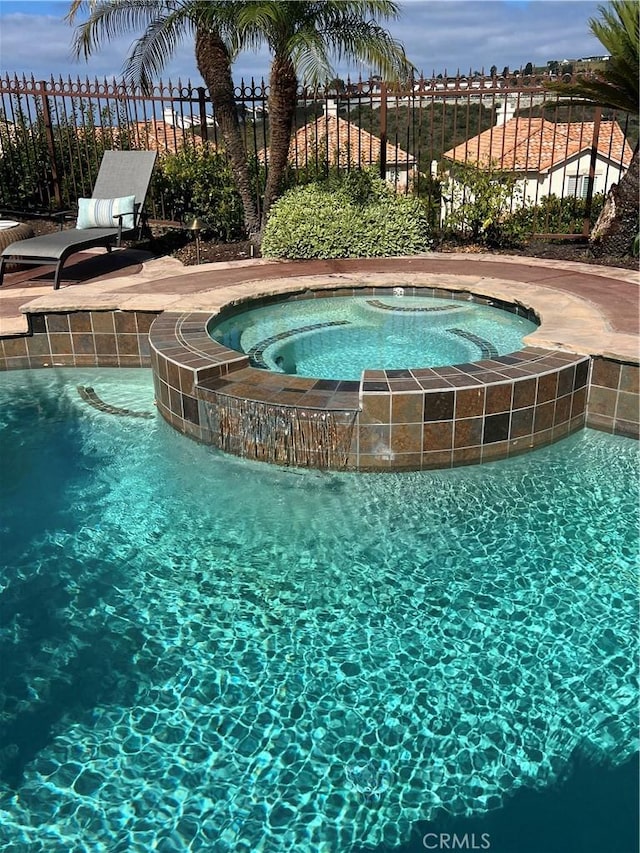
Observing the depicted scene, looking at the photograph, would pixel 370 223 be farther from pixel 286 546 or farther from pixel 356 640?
pixel 356 640

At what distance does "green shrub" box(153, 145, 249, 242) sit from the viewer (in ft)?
34.4

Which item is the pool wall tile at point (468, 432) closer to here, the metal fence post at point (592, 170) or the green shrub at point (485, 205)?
the green shrub at point (485, 205)

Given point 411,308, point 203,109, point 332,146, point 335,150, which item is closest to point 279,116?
point 203,109

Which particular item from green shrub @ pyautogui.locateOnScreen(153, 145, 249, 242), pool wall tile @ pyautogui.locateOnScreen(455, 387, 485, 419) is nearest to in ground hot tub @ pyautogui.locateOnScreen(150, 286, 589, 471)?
pool wall tile @ pyautogui.locateOnScreen(455, 387, 485, 419)

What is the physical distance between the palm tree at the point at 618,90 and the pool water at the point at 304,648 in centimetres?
498

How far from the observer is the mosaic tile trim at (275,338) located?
20.7ft

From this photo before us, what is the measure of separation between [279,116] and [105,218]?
2.73m

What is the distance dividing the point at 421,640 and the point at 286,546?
1060 mm

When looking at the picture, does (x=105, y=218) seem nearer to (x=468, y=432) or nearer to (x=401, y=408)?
(x=401, y=408)

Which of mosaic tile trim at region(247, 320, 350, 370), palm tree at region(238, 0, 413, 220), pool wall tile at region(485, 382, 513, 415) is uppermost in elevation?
palm tree at region(238, 0, 413, 220)

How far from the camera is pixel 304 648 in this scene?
330cm

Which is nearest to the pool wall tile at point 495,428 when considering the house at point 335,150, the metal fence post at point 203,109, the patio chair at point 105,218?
the patio chair at point 105,218

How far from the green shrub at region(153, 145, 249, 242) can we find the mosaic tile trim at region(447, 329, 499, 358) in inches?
197

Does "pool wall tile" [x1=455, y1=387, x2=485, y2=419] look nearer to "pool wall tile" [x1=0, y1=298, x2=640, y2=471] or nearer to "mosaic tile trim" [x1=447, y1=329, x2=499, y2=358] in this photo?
"pool wall tile" [x1=0, y1=298, x2=640, y2=471]
